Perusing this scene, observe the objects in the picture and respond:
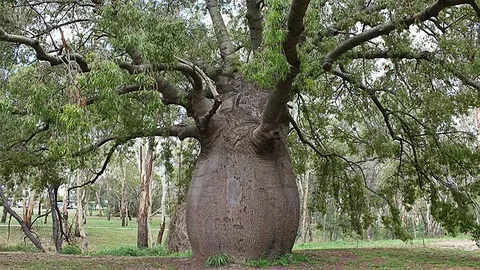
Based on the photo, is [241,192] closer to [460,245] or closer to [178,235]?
[178,235]

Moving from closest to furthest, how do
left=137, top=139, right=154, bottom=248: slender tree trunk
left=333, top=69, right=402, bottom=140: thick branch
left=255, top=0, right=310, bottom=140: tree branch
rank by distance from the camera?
left=255, top=0, right=310, bottom=140: tree branch → left=333, top=69, right=402, bottom=140: thick branch → left=137, top=139, right=154, bottom=248: slender tree trunk

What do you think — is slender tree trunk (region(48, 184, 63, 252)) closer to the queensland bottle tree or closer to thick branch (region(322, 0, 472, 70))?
the queensland bottle tree

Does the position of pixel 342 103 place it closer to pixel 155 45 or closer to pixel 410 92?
pixel 410 92

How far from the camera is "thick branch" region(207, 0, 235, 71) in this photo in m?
8.66

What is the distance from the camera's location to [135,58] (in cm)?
725

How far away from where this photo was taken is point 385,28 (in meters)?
6.58

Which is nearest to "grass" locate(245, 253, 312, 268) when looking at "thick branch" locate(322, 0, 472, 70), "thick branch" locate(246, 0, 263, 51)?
A: "thick branch" locate(322, 0, 472, 70)

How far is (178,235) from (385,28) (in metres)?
9.34

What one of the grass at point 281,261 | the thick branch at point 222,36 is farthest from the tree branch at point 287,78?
Answer: the grass at point 281,261

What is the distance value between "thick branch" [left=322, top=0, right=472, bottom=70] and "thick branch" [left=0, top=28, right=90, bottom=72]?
134 inches

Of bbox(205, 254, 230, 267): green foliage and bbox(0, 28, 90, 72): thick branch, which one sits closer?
bbox(0, 28, 90, 72): thick branch

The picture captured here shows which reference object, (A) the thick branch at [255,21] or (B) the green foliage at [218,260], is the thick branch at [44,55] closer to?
(A) the thick branch at [255,21]

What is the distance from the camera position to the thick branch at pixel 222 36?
866 centimetres

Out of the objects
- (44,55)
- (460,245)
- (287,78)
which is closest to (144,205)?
(460,245)
